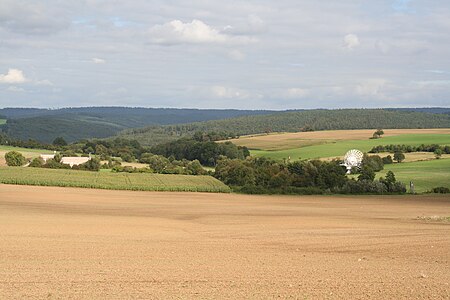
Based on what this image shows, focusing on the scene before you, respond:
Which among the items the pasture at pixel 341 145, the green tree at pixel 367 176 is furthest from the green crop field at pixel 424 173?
the pasture at pixel 341 145

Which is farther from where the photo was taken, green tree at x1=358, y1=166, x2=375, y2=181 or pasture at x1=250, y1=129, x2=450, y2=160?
pasture at x1=250, y1=129, x2=450, y2=160

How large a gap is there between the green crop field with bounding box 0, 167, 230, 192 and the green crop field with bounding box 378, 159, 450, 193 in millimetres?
21157

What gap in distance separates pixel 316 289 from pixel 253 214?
24.3m

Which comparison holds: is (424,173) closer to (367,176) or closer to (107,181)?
(367,176)

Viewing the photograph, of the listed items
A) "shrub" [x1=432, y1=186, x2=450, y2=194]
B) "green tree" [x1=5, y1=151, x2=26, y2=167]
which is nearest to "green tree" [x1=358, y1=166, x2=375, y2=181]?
"shrub" [x1=432, y1=186, x2=450, y2=194]

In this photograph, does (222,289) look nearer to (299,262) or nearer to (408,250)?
(299,262)

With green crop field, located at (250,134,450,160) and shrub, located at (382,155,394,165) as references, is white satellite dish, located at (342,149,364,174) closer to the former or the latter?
shrub, located at (382,155,394,165)

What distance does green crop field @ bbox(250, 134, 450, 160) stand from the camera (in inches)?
4203

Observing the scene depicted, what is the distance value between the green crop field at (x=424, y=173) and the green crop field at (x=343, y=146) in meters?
16.0

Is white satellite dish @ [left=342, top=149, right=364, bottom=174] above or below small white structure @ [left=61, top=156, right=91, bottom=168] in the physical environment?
above

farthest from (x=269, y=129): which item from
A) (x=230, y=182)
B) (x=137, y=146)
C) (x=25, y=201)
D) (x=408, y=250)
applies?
(x=408, y=250)

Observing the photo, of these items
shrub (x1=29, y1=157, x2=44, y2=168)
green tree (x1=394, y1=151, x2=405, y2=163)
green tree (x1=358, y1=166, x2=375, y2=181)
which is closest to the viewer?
green tree (x1=358, y1=166, x2=375, y2=181)

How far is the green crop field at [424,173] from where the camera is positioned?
227 feet

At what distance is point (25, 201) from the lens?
45.2 meters
